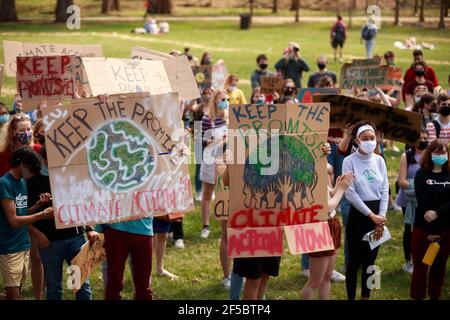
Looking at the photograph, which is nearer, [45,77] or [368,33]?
[45,77]

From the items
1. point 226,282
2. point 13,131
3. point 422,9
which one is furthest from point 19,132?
point 422,9

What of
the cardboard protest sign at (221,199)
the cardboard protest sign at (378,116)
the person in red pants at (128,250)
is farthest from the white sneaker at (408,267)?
the person in red pants at (128,250)

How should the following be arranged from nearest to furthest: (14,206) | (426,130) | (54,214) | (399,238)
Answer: (54,214), (14,206), (426,130), (399,238)

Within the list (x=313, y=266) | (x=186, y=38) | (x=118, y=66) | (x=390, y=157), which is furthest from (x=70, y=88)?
(x=186, y=38)

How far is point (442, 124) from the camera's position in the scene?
10586mm

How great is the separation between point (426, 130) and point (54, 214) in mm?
5201

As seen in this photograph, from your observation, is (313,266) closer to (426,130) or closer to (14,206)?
(14,206)

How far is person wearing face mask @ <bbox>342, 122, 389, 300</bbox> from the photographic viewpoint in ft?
26.4

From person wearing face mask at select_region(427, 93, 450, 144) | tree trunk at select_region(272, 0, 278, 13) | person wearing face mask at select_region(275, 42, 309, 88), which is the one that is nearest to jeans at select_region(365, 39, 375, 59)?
person wearing face mask at select_region(275, 42, 309, 88)

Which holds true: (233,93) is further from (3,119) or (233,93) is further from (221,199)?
(221,199)

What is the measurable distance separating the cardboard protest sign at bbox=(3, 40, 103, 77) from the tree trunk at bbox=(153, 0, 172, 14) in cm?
3865

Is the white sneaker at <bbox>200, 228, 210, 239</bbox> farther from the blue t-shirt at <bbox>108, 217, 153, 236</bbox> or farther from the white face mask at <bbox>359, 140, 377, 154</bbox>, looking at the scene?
the blue t-shirt at <bbox>108, 217, 153, 236</bbox>

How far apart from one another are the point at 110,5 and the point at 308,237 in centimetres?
4334

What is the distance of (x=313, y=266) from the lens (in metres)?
7.74
